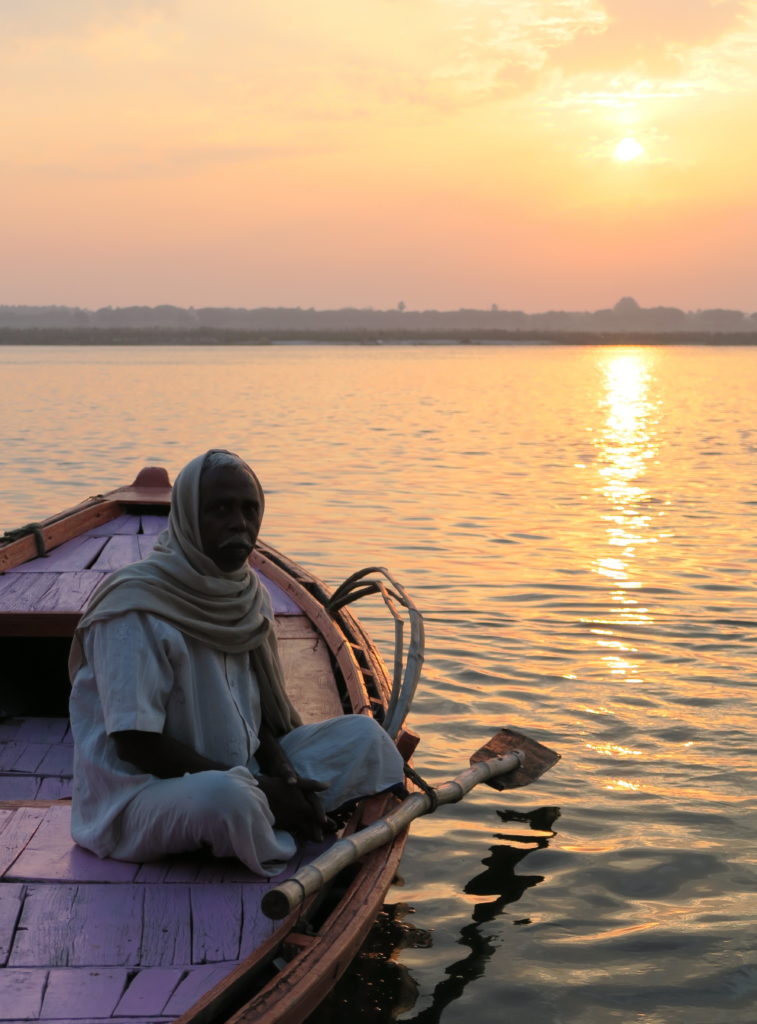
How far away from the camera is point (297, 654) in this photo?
240 inches

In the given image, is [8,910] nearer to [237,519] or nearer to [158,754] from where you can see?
[158,754]

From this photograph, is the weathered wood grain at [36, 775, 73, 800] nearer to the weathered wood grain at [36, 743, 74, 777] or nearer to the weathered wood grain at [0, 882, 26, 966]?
the weathered wood grain at [36, 743, 74, 777]

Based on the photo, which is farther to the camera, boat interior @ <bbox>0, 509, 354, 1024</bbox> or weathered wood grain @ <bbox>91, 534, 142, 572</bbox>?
weathered wood grain @ <bbox>91, 534, 142, 572</bbox>

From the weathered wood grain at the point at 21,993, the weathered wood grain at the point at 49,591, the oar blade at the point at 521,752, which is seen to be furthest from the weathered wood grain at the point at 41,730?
the weathered wood grain at the point at 21,993

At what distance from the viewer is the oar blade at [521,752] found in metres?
5.48

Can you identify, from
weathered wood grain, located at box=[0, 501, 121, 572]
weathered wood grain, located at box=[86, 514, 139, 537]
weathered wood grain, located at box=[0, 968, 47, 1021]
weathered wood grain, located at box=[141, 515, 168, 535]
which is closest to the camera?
weathered wood grain, located at box=[0, 968, 47, 1021]

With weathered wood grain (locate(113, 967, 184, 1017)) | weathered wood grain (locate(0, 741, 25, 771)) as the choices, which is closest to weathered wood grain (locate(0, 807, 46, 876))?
weathered wood grain (locate(113, 967, 184, 1017))

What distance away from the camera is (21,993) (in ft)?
9.99

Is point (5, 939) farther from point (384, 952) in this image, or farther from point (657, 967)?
point (657, 967)

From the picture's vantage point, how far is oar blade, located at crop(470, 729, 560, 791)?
18.0 ft

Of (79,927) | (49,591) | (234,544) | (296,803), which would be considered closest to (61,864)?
(79,927)

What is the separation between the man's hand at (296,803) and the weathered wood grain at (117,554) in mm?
3531

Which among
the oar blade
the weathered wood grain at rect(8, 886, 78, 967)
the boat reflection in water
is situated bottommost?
the boat reflection in water

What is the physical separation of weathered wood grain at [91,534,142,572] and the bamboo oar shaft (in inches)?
123
